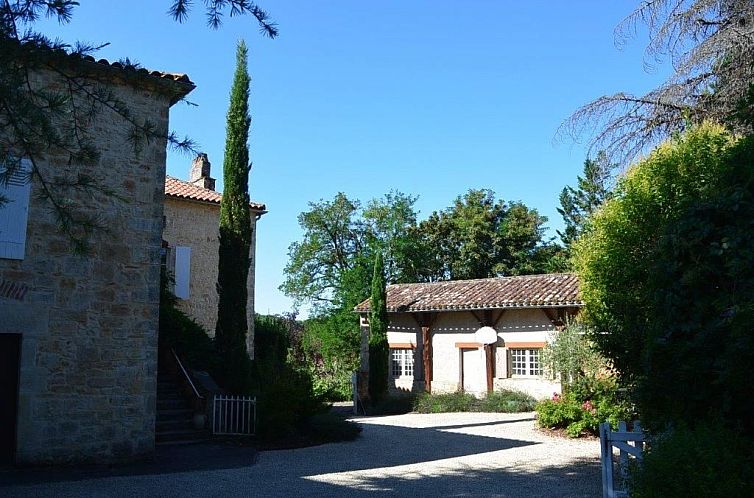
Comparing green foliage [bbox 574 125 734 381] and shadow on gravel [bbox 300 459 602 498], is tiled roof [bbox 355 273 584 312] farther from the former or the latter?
shadow on gravel [bbox 300 459 602 498]

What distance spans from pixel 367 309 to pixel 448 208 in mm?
13873

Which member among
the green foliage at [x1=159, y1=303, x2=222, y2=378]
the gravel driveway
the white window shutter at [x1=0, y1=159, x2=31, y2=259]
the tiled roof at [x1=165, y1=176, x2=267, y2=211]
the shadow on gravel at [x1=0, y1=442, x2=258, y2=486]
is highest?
the tiled roof at [x1=165, y1=176, x2=267, y2=211]

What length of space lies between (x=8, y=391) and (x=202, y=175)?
43.0 ft

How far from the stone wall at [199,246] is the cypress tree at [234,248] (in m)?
4.07

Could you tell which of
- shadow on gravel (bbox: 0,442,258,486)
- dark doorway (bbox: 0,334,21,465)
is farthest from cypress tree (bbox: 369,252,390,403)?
dark doorway (bbox: 0,334,21,465)

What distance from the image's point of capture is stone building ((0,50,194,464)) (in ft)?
28.0

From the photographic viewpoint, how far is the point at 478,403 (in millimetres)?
18797

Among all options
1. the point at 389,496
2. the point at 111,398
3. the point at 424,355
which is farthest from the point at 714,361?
the point at 424,355

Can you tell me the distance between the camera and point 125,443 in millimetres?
9211

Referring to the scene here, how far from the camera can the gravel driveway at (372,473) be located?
7.34m

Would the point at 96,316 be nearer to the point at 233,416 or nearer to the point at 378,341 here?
the point at 233,416

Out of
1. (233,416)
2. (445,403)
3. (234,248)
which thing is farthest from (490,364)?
(233,416)

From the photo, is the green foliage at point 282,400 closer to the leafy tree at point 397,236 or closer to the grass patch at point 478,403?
the grass patch at point 478,403

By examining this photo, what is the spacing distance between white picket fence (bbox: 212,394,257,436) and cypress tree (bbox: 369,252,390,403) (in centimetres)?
864
